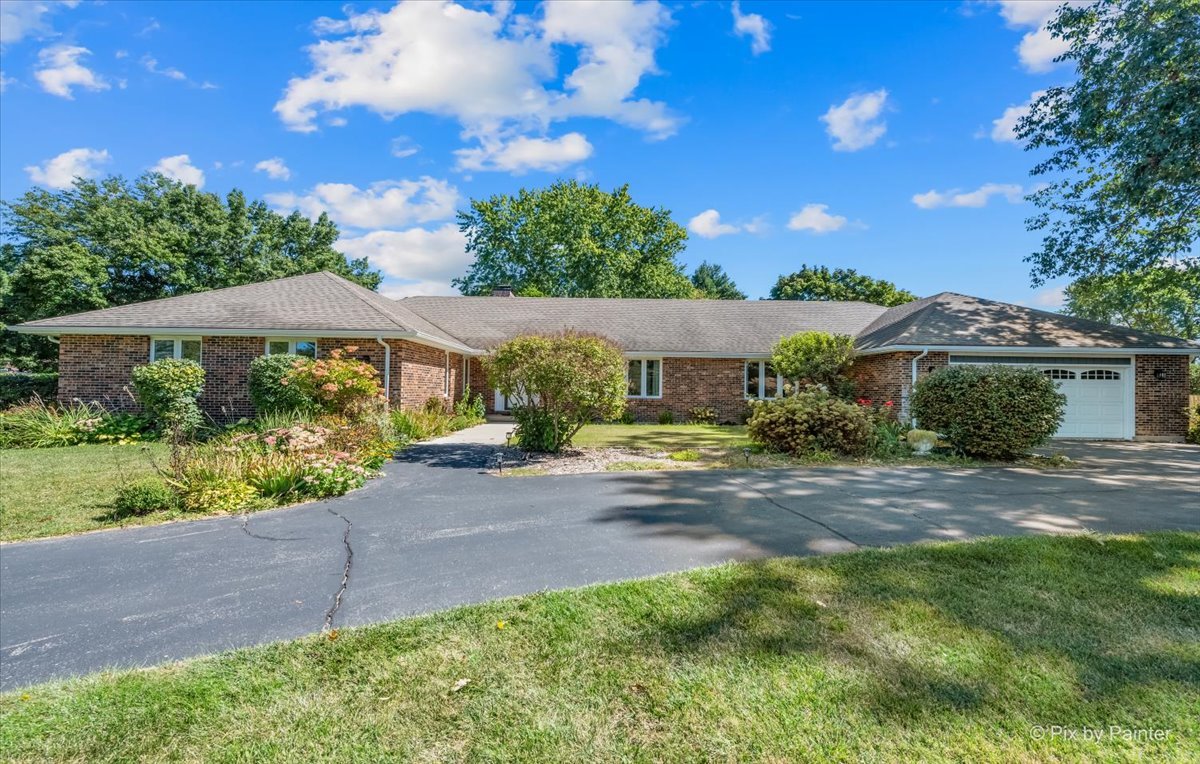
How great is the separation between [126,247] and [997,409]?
33.2m

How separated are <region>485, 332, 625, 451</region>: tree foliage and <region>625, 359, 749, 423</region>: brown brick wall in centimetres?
835

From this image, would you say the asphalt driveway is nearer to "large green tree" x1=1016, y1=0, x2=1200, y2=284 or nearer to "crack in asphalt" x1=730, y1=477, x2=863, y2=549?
"crack in asphalt" x1=730, y1=477, x2=863, y2=549

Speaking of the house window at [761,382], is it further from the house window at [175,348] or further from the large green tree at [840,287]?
the large green tree at [840,287]

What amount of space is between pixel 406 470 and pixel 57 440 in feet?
30.6

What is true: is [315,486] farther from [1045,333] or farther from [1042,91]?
[1042,91]

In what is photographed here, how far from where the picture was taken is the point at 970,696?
2.62m

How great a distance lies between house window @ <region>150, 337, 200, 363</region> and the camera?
555 inches

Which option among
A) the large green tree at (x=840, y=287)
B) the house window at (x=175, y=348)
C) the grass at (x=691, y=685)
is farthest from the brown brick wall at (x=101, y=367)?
the large green tree at (x=840, y=287)

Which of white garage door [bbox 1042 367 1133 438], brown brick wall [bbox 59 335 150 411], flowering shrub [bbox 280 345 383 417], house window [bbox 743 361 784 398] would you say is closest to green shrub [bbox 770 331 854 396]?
house window [bbox 743 361 784 398]

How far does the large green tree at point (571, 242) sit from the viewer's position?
33.4 meters

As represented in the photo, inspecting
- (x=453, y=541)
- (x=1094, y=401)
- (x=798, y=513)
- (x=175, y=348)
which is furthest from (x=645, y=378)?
(x=453, y=541)

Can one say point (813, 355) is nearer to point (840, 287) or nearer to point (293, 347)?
point (293, 347)

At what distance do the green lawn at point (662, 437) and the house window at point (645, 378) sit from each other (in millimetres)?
1928

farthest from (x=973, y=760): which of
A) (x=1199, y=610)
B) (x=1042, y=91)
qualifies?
(x=1042, y=91)
